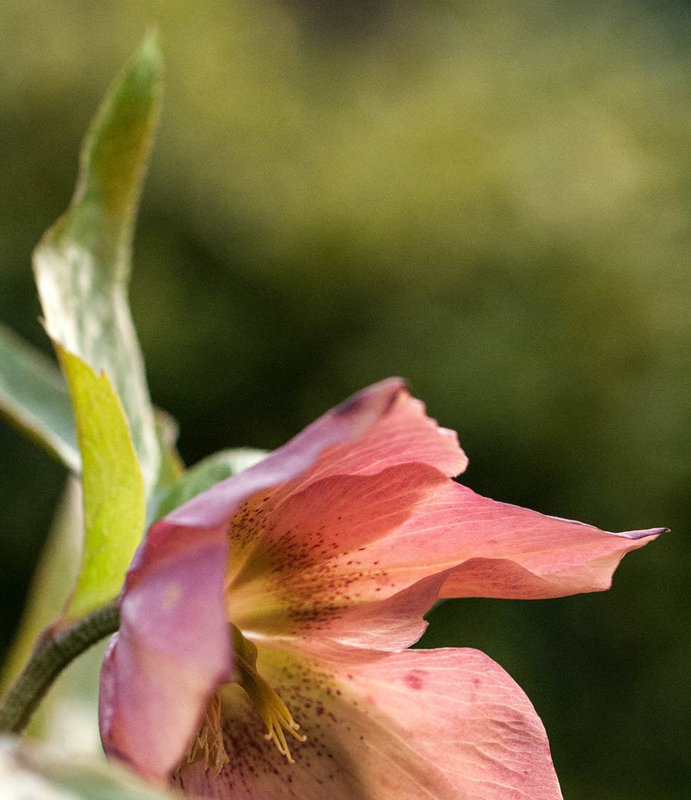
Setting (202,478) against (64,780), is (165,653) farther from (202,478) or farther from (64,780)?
(202,478)

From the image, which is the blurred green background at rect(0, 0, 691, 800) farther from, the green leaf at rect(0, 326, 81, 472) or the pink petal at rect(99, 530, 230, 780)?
the pink petal at rect(99, 530, 230, 780)

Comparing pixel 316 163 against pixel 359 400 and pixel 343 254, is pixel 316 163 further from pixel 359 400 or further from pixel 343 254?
pixel 359 400

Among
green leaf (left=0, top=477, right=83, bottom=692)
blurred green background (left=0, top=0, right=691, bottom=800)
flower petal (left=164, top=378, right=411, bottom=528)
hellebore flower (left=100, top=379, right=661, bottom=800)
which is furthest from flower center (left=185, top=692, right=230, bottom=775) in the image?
blurred green background (left=0, top=0, right=691, bottom=800)

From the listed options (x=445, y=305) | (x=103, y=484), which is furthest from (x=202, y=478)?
(x=445, y=305)

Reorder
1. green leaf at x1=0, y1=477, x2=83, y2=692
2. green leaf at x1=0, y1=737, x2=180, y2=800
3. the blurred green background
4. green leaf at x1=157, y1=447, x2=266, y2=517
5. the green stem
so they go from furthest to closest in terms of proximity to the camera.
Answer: the blurred green background < green leaf at x1=0, y1=477, x2=83, y2=692 < green leaf at x1=157, y1=447, x2=266, y2=517 < the green stem < green leaf at x1=0, y1=737, x2=180, y2=800

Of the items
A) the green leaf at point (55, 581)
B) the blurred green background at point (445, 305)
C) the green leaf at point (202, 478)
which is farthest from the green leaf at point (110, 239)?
the blurred green background at point (445, 305)

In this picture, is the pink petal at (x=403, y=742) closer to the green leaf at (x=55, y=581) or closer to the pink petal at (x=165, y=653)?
the pink petal at (x=165, y=653)
